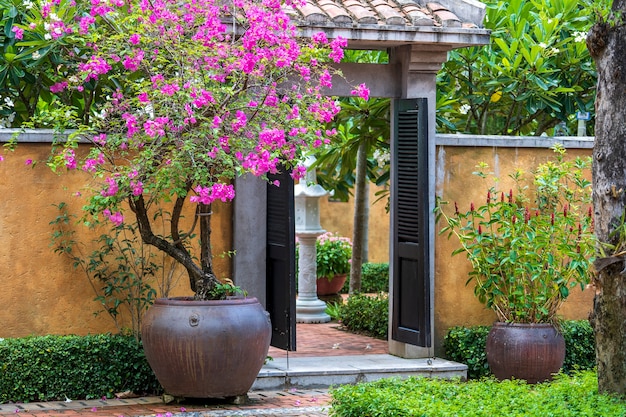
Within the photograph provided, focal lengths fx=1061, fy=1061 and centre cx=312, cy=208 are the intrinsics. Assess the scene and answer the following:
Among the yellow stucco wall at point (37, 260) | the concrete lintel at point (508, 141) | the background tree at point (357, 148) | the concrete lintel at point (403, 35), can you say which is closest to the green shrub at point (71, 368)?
the yellow stucco wall at point (37, 260)

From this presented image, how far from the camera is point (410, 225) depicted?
10445mm

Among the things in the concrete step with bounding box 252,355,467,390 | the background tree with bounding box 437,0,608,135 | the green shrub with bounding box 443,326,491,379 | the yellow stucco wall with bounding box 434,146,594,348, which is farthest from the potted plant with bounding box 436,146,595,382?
the background tree with bounding box 437,0,608,135

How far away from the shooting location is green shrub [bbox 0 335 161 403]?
348 inches

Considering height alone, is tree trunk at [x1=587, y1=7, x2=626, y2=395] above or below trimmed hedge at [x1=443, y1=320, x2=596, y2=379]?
above

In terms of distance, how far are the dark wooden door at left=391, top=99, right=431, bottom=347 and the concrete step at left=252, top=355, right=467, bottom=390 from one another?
0.27 meters

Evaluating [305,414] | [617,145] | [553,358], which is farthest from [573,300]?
[617,145]

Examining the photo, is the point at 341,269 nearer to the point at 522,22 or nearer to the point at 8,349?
the point at 522,22

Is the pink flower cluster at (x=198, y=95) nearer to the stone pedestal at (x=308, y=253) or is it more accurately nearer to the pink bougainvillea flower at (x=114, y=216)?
the pink bougainvillea flower at (x=114, y=216)

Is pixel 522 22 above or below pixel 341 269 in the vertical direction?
above

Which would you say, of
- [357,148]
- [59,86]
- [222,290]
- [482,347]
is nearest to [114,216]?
[222,290]

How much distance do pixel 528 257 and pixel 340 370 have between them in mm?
2141

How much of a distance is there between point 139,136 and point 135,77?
147 cm

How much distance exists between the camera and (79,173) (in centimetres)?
954

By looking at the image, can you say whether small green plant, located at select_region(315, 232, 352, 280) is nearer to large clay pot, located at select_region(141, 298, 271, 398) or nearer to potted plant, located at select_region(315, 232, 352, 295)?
potted plant, located at select_region(315, 232, 352, 295)
